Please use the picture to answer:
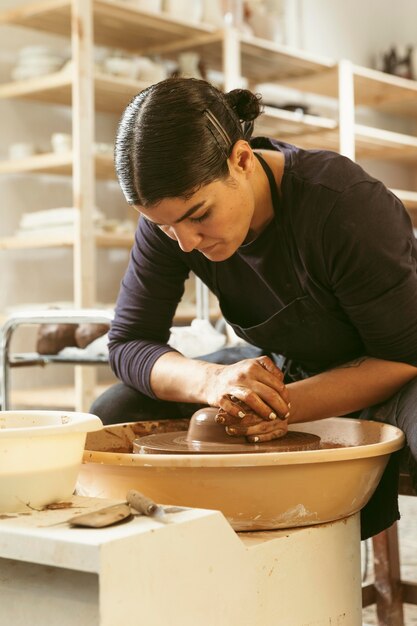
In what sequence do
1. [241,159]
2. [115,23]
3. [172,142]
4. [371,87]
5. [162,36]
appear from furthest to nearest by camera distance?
[371,87] → [162,36] → [115,23] → [241,159] → [172,142]

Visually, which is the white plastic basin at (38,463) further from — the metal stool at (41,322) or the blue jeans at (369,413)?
the metal stool at (41,322)

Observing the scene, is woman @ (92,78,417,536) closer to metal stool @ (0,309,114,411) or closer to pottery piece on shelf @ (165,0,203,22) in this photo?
metal stool @ (0,309,114,411)

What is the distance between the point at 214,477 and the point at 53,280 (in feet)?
10.1

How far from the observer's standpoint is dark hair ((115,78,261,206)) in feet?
4.07

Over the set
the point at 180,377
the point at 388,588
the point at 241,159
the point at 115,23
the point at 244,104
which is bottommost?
the point at 388,588

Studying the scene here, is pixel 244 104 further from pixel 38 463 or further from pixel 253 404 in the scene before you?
pixel 38 463

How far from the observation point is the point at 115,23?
3.81 meters

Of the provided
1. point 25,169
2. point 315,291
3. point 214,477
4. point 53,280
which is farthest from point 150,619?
point 53,280

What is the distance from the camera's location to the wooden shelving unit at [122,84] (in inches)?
139

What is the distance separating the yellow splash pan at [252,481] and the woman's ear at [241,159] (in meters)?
0.46

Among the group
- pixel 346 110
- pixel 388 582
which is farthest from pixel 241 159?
pixel 346 110

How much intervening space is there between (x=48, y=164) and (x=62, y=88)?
0.31 meters

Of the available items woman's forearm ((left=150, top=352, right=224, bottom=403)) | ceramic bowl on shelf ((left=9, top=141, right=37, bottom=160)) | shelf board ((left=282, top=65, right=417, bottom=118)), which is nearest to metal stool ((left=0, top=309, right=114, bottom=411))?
woman's forearm ((left=150, top=352, right=224, bottom=403))

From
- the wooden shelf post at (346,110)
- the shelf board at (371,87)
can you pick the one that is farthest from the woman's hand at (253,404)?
the shelf board at (371,87)
